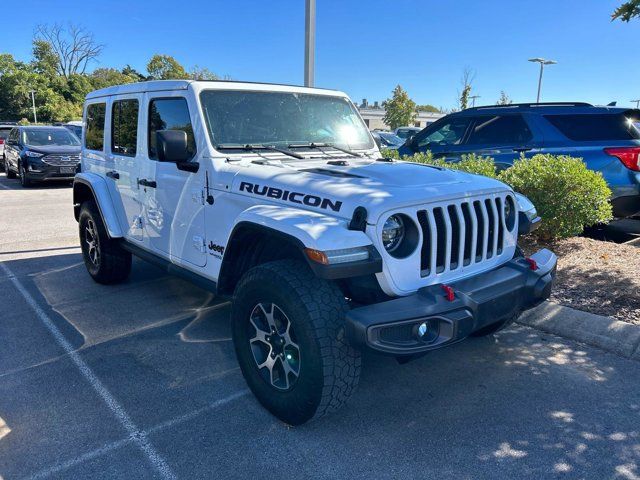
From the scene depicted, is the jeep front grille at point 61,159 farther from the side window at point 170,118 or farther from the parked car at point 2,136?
the side window at point 170,118

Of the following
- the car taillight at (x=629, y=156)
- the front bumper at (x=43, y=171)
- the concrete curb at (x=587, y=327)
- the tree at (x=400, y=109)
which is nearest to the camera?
the concrete curb at (x=587, y=327)

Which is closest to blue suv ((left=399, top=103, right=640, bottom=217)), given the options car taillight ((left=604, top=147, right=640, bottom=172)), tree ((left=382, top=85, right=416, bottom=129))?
car taillight ((left=604, top=147, right=640, bottom=172))

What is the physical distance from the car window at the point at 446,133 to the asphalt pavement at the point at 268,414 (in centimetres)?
432

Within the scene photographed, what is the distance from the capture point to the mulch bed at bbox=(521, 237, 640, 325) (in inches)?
173

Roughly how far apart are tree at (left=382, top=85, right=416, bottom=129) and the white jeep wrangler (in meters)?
50.5

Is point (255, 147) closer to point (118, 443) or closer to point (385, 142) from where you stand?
point (118, 443)

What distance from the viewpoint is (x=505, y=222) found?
11.1ft

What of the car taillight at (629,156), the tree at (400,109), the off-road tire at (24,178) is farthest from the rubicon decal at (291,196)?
the tree at (400,109)

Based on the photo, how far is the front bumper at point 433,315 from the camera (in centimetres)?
243

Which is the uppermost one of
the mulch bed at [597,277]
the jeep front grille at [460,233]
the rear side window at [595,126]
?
the rear side window at [595,126]

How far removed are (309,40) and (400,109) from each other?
4889 cm

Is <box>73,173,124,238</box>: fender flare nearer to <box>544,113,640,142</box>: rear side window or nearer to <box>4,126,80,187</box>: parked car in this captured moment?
<box>544,113,640,142</box>: rear side window

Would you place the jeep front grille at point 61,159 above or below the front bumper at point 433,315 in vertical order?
above

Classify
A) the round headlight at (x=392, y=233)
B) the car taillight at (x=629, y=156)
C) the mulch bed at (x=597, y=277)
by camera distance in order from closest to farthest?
the round headlight at (x=392, y=233) → the mulch bed at (x=597, y=277) → the car taillight at (x=629, y=156)
